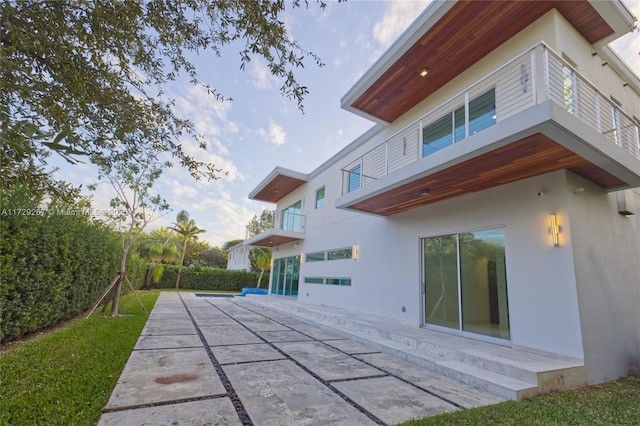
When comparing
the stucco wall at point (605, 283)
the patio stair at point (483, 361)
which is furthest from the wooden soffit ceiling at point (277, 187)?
the stucco wall at point (605, 283)

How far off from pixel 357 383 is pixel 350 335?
288 cm

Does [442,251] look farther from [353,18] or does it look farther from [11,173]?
[11,173]

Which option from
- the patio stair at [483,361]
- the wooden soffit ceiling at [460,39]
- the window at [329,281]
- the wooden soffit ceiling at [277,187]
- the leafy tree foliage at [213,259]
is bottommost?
the patio stair at [483,361]

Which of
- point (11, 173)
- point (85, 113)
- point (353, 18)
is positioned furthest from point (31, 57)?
point (353, 18)

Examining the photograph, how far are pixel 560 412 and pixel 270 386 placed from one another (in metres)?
3.09

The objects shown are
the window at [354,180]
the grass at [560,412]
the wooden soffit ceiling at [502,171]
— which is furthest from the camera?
the window at [354,180]

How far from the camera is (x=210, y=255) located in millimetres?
47344

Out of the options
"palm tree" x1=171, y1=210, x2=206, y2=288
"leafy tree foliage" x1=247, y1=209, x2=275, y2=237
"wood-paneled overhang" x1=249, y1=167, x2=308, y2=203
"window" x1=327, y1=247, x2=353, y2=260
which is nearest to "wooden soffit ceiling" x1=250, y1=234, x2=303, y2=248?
"wood-paneled overhang" x1=249, y1=167, x2=308, y2=203

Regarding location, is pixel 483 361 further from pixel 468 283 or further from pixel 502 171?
pixel 502 171

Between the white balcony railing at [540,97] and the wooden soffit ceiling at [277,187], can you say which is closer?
the white balcony railing at [540,97]

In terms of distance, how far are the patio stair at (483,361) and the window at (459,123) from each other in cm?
414

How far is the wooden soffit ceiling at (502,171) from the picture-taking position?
454 cm

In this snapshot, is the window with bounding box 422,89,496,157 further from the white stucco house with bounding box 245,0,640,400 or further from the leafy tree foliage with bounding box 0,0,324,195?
the leafy tree foliage with bounding box 0,0,324,195

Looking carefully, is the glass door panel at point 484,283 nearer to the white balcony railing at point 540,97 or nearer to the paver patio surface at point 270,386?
the paver patio surface at point 270,386
